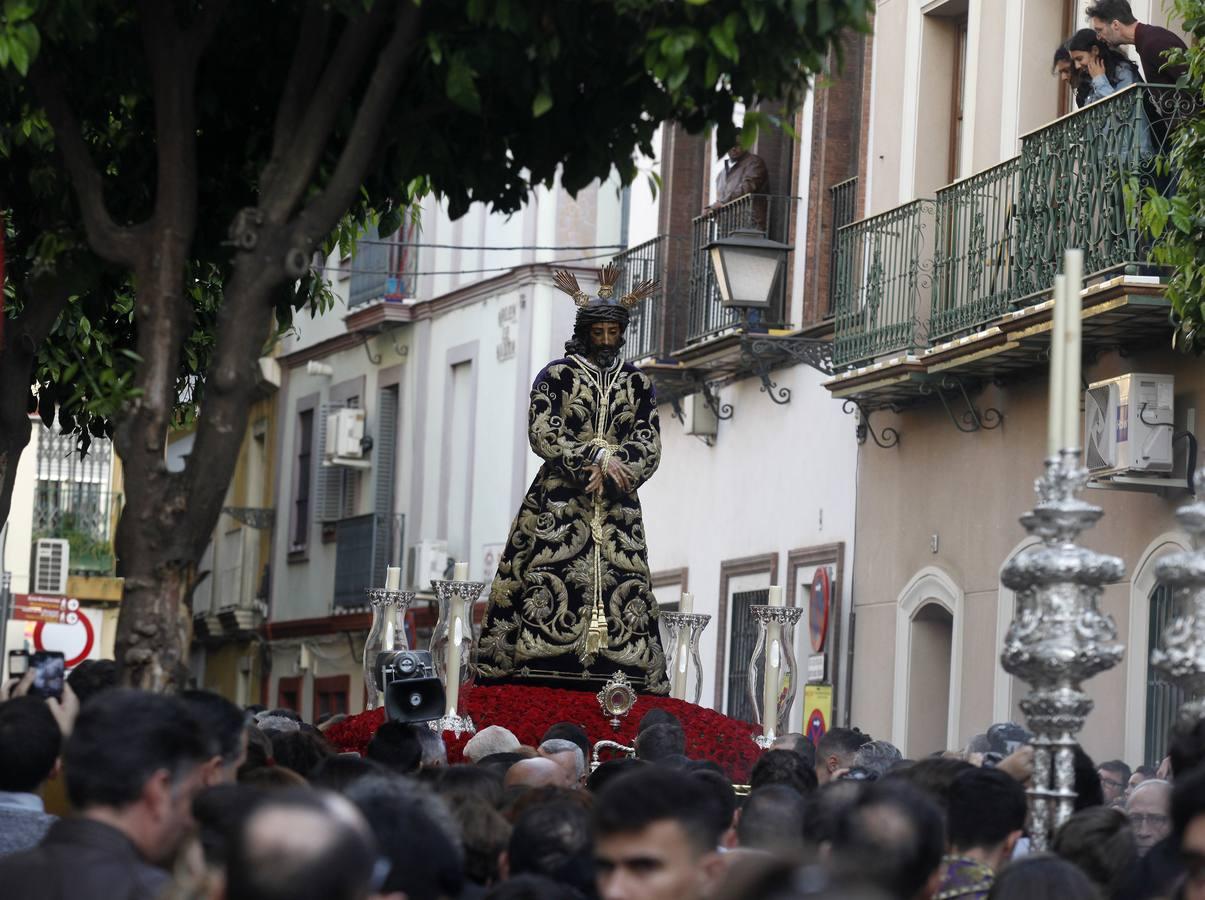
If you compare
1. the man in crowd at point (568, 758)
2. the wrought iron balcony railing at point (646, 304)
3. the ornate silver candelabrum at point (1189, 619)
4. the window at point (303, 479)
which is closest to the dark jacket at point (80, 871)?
the ornate silver candelabrum at point (1189, 619)

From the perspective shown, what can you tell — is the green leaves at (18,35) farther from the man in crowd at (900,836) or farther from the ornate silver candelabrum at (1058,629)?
the man in crowd at (900,836)

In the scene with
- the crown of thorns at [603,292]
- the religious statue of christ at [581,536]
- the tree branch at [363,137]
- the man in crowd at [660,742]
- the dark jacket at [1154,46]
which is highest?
the dark jacket at [1154,46]

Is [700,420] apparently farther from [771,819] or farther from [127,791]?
[127,791]

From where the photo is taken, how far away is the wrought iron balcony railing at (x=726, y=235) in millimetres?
21812

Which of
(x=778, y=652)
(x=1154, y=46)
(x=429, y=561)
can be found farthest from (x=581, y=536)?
(x=429, y=561)

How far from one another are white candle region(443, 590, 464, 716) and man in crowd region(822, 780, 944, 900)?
7.16m

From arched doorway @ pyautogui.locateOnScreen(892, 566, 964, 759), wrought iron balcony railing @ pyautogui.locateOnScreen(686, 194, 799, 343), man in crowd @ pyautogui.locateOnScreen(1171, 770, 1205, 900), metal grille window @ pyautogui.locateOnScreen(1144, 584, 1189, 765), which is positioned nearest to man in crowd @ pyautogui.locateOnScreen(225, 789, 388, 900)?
man in crowd @ pyautogui.locateOnScreen(1171, 770, 1205, 900)

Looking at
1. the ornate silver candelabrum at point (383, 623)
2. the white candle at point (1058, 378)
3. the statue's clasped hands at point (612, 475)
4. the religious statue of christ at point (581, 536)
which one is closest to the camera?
the white candle at point (1058, 378)

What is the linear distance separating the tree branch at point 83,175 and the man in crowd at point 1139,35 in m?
8.10

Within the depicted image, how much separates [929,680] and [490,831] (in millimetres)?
13230

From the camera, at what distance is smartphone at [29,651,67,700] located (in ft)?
25.8

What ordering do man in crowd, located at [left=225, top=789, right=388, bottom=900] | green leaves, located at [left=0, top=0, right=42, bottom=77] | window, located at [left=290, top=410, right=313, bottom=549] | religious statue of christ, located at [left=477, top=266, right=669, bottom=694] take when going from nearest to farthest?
man in crowd, located at [left=225, top=789, right=388, bottom=900] < green leaves, located at [left=0, top=0, right=42, bottom=77] < religious statue of christ, located at [left=477, top=266, right=669, bottom=694] < window, located at [left=290, top=410, right=313, bottom=549]

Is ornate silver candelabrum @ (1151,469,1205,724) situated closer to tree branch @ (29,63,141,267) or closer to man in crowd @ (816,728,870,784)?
tree branch @ (29,63,141,267)

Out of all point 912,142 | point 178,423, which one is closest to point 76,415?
point 178,423
